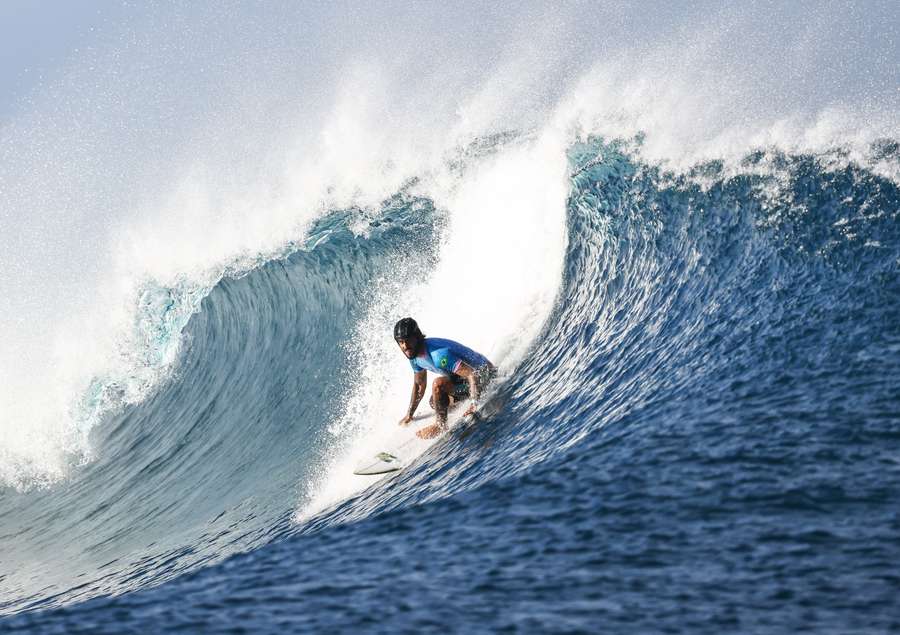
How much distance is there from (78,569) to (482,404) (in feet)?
12.6

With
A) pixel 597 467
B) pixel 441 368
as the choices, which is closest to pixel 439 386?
pixel 441 368

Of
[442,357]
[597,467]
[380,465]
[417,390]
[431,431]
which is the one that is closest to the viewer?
[597,467]

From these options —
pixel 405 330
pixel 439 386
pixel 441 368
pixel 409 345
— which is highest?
pixel 405 330

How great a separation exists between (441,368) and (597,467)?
2.66 m

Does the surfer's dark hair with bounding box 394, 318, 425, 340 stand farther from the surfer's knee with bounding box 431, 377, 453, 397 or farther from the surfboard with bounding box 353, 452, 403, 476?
the surfboard with bounding box 353, 452, 403, 476

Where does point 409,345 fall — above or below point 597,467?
above

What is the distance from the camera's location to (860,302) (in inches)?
296

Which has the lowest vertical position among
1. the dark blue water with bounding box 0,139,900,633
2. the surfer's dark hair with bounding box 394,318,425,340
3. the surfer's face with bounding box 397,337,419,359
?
the dark blue water with bounding box 0,139,900,633

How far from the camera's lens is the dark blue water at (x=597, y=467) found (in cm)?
462

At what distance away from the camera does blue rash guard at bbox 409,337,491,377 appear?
848cm

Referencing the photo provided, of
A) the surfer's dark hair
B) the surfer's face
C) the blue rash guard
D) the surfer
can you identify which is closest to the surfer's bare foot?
the surfer

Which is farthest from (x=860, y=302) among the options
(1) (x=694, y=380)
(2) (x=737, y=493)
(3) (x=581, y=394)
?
(2) (x=737, y=493)

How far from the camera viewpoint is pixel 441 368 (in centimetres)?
854

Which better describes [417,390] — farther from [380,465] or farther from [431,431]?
[380,465]
